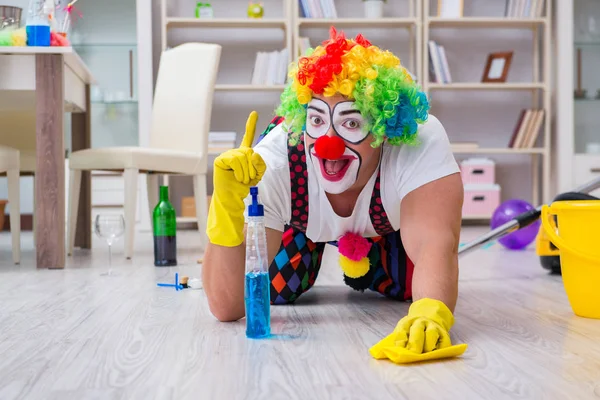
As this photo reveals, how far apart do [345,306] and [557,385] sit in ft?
2.75

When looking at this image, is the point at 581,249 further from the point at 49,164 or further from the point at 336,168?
the point at 49,164

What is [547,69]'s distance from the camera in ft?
17.0

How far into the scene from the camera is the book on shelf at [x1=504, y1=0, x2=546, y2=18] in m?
5.12

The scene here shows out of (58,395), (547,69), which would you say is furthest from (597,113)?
(58,395)

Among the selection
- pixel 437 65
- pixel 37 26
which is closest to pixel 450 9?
pixel 437 65

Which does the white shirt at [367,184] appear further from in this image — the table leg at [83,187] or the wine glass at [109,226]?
the table leg at [83,187]

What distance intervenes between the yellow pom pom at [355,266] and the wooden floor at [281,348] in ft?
0.28

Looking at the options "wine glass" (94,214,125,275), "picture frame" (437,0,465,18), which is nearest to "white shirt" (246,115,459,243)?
"wine glass" (94,214,125,275)

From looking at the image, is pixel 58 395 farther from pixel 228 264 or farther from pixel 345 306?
pixel 345 306

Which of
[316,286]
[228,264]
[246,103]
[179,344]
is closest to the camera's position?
[179,344]

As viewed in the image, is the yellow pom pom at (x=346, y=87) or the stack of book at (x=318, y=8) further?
the stack of book at (x=318, y=8)

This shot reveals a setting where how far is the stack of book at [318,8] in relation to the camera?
5066mm

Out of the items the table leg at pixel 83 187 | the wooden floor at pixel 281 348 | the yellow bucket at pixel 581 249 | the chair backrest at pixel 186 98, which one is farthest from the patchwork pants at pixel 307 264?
the table leg at pixel 83 187

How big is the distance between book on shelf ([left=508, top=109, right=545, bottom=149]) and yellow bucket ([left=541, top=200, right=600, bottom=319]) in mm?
3619
